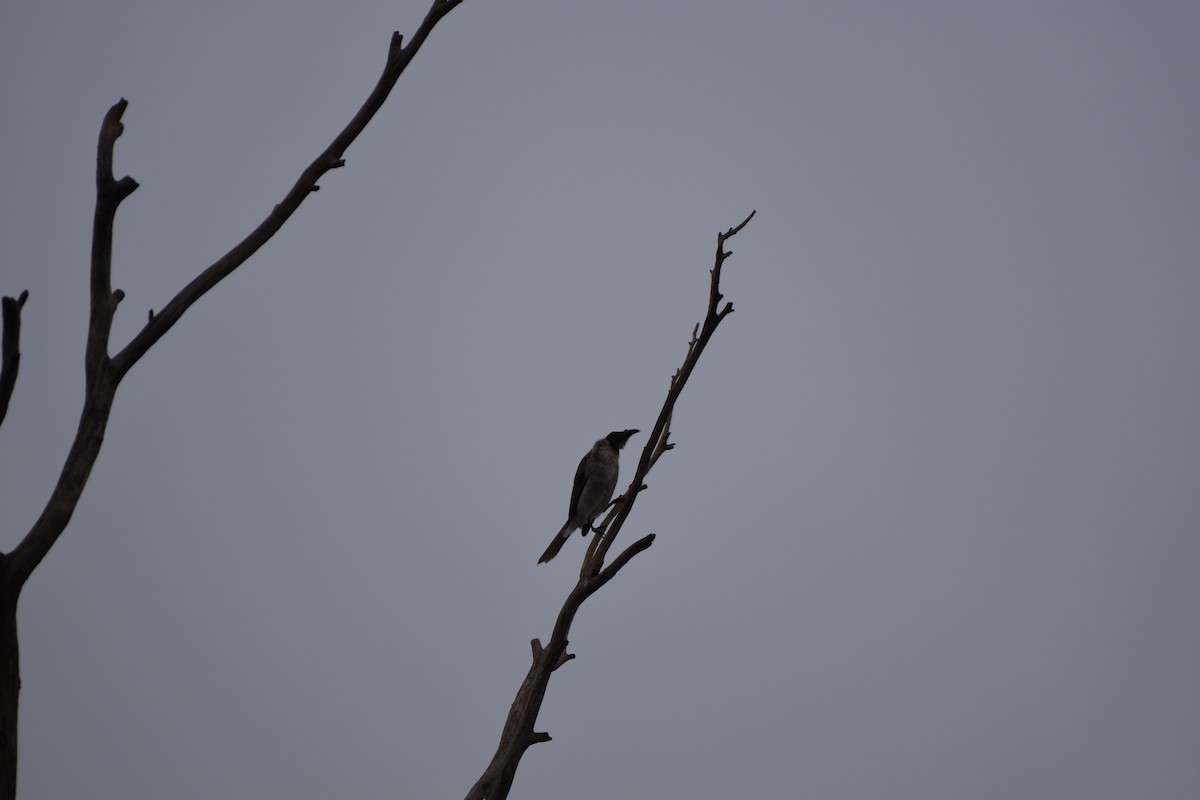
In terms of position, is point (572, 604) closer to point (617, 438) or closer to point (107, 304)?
point (107, 304)

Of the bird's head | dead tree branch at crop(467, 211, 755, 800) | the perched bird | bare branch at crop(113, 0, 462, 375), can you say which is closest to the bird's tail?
the perched bird

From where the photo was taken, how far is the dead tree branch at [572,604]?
4422 millimetres

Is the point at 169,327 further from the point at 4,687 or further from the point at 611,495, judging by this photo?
the point at 611,495

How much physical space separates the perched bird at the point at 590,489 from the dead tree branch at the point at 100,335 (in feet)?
16.0

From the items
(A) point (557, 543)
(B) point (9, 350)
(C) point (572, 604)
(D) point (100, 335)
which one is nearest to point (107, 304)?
(D) point (100, 335)

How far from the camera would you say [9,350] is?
3109 millimetres

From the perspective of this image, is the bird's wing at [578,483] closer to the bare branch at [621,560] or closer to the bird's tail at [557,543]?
the bird's tail at [557,543]

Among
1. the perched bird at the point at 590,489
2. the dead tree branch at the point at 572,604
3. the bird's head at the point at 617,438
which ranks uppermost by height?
the bird's head at the point at 617,438

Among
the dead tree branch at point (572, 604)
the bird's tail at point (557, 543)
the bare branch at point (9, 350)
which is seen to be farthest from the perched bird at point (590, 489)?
the bare branch at point (9, 350)

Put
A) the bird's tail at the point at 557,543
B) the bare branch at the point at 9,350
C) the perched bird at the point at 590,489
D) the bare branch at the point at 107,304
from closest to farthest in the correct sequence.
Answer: the bare branch at the point at 9,350
the bare branch at the point at 107,304
the bird's tail at the point at 557,543
the perched bird at the point at 590,489

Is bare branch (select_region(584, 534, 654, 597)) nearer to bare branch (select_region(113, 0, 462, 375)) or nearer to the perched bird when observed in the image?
bare branch (select_region(113, 0, 462, 375))

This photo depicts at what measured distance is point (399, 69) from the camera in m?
4.00

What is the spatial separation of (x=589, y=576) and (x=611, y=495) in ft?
12.3

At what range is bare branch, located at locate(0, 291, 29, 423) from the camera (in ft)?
10.1
